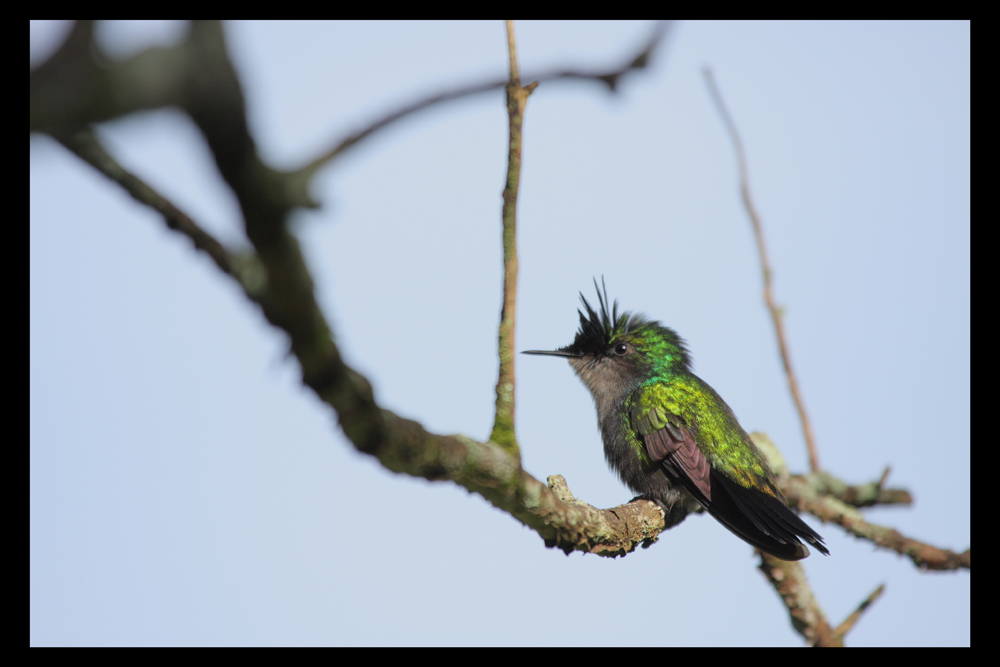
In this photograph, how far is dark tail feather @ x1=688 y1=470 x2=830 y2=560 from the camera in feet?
14.8

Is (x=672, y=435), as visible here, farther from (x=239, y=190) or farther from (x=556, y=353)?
(x=239, y=190)

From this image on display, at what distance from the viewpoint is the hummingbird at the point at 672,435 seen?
4.84 metres

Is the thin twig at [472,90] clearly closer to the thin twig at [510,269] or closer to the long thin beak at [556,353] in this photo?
the thin twig at [510,269]

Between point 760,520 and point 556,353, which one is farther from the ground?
point 556,353

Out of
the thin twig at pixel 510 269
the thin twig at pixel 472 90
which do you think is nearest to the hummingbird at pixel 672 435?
the thin twig at pixel 510 269

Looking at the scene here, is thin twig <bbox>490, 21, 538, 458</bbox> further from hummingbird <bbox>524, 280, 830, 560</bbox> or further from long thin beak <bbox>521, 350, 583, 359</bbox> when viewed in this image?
long thin beak <bbox>521, 350, 583, 359</bbox>

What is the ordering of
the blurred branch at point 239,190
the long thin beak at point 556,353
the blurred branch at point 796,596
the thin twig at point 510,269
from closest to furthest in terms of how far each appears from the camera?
the blurred branch at point 239,190
the thin twig at point 510,269
the blurred branch at point 796,596
the long thin beak at point 556,353

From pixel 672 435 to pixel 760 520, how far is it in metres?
0.96

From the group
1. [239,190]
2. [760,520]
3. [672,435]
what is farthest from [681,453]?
[239,190]

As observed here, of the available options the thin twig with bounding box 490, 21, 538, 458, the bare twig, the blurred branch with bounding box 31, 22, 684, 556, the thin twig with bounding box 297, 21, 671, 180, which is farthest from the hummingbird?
the thin twig with bounding box 297, 21, 671, 180

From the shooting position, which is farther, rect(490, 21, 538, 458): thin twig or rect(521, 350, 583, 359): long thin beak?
rect(521, 350, 583, 359): long thin beak

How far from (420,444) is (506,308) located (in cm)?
67

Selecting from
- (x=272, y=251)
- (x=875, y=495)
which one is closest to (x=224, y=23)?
(x=272, y=251)

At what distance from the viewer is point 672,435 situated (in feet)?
18.1
